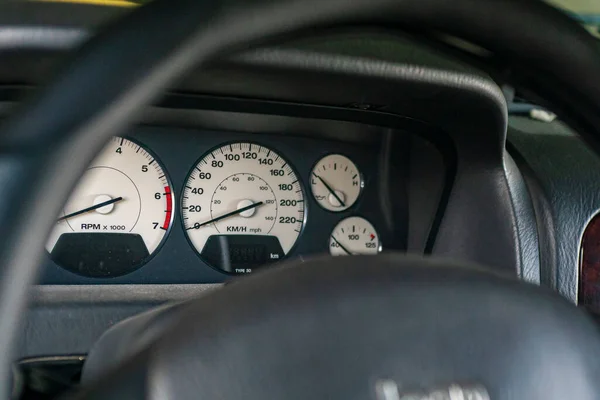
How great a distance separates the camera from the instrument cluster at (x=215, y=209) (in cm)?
111

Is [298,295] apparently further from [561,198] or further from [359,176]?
[359,176]

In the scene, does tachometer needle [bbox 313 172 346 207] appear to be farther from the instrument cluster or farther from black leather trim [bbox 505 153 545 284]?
black leather trim [bbox 505 153 545 284]

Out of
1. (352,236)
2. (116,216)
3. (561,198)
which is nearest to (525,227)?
(561,198)

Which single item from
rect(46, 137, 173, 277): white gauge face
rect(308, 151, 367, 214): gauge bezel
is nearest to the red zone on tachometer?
rect(46, 137, 173, 277): white gauge face

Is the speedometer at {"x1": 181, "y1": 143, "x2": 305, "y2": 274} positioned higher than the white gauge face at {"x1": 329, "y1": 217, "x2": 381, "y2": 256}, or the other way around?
the speedometer at {"x1": 181, "y1": 143, "x2": 305, "y2": 274}

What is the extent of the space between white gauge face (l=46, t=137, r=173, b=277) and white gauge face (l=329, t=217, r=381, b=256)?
0.29 metres

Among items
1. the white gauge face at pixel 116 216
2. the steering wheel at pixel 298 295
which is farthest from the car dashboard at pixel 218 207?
the steering wheel at pixel 298 295

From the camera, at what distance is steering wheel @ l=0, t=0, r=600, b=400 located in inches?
14.7

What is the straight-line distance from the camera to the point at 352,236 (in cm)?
128

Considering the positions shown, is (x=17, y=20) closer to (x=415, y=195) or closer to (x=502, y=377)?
(x=502, y=377)

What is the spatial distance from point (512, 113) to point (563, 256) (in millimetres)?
440

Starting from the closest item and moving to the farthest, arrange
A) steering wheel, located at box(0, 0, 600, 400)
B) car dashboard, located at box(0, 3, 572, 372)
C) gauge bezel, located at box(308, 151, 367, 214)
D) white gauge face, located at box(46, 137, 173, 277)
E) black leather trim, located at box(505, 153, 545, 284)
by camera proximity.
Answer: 1. steering wheel, located at box(0, 0, 600, 400)
2. car dashboard, located at box(0, 3, 572, 372)
3. black leather trim, located at box(505, 153, 545, 284)
4. white gauge face, located at box(46, 137, 173, 277)
5. gauge bezel, located at box(308, 151, 367, 214)

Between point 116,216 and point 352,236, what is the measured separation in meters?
0.40

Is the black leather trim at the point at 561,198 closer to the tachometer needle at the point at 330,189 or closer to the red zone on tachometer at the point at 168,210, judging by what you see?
the tachometer needle at the point at 330,189
